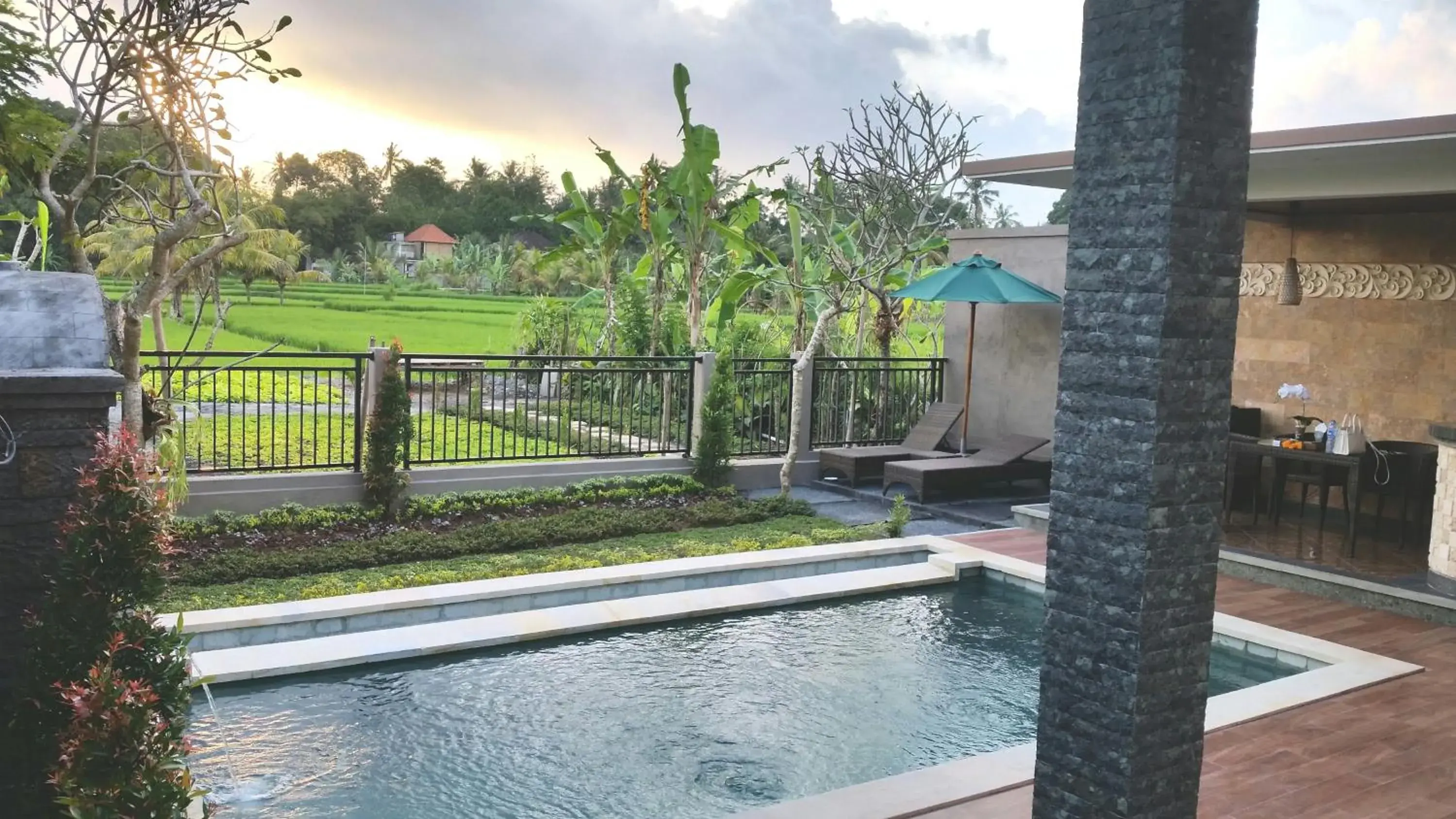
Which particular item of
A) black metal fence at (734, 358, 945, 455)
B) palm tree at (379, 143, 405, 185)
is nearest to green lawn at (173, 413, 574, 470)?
black metal fence at (734, 358, 945, 455)

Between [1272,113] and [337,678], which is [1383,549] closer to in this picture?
[337,678]

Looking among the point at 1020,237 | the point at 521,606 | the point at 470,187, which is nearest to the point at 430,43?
the point at 470,187

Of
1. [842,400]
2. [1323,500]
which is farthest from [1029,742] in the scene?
[842,400]

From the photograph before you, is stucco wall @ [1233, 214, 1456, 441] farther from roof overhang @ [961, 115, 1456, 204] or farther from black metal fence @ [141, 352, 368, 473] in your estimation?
black metal fence @ [141, 352, 368, 473]

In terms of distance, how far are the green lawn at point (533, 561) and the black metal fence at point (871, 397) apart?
9.24 feet

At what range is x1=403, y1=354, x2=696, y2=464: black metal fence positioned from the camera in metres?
10.1

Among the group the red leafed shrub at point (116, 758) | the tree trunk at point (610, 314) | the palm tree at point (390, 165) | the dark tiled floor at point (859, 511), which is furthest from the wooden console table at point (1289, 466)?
the palm tree at point (390, 165)

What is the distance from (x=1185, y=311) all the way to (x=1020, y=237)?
960cm

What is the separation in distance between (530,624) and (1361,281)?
27.2ft

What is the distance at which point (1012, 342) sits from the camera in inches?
476

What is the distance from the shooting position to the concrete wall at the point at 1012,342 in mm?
11656

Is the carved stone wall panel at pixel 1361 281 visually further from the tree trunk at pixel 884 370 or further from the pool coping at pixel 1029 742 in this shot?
the tree trunk at pixel 884 370

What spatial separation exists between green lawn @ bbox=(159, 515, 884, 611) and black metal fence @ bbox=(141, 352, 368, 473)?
1.63m

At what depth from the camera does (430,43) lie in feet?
126
